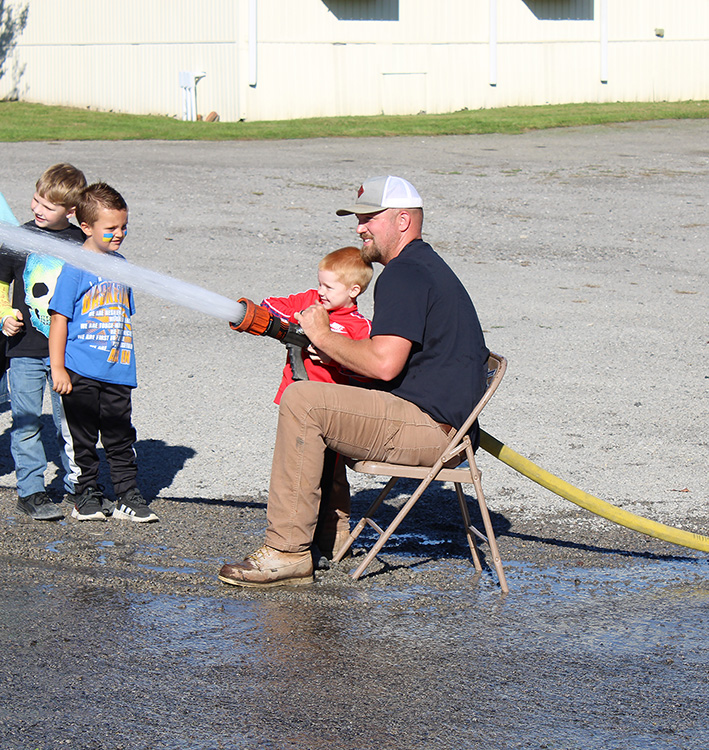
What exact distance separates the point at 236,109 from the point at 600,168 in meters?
11.1

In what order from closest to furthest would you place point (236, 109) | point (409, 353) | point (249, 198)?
point (409, 353)
point (249, 198)
point (236, 109)

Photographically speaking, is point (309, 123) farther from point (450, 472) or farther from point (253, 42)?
point (450, 472)

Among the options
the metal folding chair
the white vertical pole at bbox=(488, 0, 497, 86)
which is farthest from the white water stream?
the white vertical pole at bbox=(488, 0, 497, 86)

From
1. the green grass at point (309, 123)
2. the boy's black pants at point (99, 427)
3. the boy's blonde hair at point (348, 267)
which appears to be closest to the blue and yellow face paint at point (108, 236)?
the boy's black pants at point (99, 427)

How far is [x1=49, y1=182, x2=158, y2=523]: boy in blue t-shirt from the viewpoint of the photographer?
536 cm

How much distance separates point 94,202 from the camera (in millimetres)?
5305

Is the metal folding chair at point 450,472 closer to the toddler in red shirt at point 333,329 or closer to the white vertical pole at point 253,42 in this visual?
the toddler in red shirt at point 333,329

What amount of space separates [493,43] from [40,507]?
27223 millimetres

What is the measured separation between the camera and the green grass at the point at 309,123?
22359 mm

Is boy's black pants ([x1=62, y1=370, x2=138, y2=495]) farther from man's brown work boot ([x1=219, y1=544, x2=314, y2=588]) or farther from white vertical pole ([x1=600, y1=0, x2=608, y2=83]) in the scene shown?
white vertical pole ([x1=600, y1=0, x2=608, y2=83])

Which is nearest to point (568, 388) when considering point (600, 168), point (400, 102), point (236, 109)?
point (600, 168)

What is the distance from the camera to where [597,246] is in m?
13.5

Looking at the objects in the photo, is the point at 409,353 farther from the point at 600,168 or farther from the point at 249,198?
the point at 600,168

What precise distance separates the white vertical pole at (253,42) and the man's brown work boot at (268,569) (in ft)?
76.1
